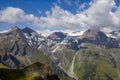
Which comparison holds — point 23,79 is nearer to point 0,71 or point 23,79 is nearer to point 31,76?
point 31,76

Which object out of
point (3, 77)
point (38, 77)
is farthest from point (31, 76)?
point (3, 77)

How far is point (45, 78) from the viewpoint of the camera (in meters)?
200

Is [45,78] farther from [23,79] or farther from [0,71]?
[0,71]

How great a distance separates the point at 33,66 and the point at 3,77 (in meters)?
23.9

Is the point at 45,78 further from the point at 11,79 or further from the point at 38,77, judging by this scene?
the point at 11,79

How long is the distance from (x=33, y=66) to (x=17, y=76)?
14451mm

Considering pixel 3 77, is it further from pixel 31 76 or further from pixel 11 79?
pixel 31 76

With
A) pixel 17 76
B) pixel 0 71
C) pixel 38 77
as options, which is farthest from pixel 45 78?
pixel 0 71

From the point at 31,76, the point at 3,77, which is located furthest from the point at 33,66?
the point at 3,77

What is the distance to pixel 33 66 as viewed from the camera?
199875 millimetres

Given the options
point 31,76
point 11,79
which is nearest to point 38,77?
point 31,76

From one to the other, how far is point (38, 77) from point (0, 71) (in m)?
29.1

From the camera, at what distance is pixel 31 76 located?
653 feet

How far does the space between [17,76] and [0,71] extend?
1335cm
